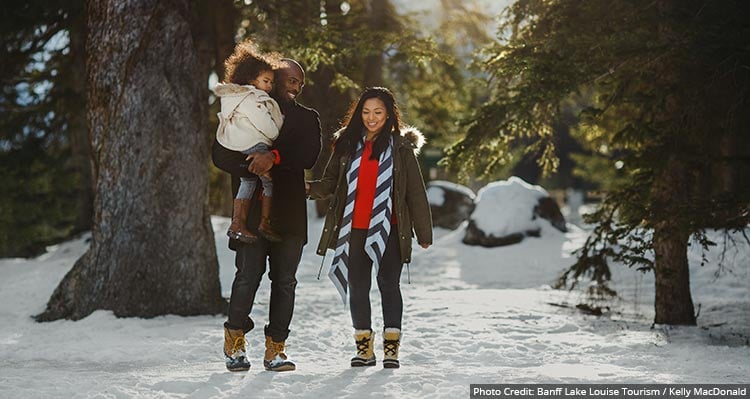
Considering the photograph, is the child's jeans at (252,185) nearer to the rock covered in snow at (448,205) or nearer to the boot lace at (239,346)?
the boot lace at (239,346)

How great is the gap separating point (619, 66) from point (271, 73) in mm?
3176

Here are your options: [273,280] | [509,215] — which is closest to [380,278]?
[273,280]

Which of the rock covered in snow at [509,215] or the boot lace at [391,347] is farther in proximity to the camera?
the rock covered in snow at [509,215]

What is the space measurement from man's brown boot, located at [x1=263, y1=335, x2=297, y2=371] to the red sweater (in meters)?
0.90

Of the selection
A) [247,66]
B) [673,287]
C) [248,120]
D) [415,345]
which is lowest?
[415,345]

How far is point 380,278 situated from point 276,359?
32.8 inches

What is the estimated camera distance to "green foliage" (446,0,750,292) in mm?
6301

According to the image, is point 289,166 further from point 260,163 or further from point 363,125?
point 363,125

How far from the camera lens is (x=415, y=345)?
6844 mm

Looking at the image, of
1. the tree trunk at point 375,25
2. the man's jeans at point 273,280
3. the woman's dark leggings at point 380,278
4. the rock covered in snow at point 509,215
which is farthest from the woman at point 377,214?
the rock covered in snow at point 509,215

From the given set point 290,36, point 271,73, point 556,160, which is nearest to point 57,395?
point 271,73

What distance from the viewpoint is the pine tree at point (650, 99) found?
20.8 feet

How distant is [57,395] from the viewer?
451cm

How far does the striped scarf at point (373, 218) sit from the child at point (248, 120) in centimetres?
45
